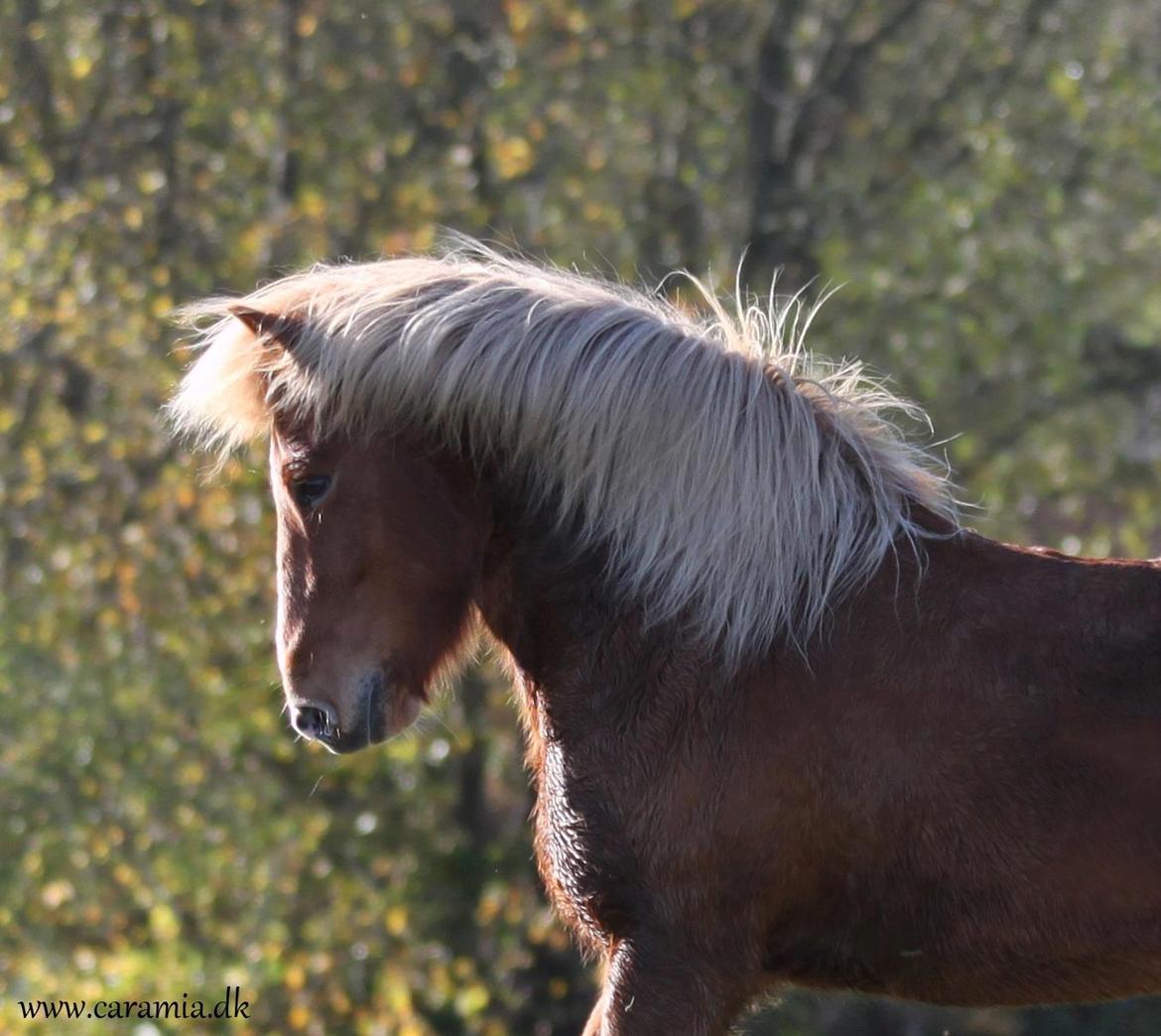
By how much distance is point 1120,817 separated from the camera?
2.32 meters

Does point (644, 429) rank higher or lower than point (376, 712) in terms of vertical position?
higher

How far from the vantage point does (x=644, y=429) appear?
2.63 metres

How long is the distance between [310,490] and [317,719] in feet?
1.33

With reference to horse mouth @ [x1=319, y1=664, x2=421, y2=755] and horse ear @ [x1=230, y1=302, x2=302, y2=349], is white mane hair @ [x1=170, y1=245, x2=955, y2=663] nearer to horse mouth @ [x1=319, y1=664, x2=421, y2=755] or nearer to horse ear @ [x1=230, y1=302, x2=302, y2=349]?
horse ear @ [x1=230, y1=302, x2=302, y2=349]

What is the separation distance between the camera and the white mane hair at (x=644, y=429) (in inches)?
102

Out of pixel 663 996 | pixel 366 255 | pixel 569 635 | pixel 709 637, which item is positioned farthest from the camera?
pixel 366 255

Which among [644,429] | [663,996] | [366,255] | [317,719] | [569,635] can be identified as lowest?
[366,255]

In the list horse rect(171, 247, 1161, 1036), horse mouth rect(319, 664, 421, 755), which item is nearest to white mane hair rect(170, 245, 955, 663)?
horse rect(171, 247, 1161, 1036)

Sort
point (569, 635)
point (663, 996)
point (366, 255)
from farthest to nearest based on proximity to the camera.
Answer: point (366, 255) < point (569, 635) < point (663, 996)

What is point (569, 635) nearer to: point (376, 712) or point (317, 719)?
point (376, 712)

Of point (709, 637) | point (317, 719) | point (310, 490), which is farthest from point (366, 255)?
point (709, 637)

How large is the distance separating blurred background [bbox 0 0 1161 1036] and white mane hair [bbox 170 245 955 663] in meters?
4.18

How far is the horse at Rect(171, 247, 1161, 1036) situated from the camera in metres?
2.39

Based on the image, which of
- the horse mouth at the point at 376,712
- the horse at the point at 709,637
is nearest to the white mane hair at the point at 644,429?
the horse at the point at 709,637
